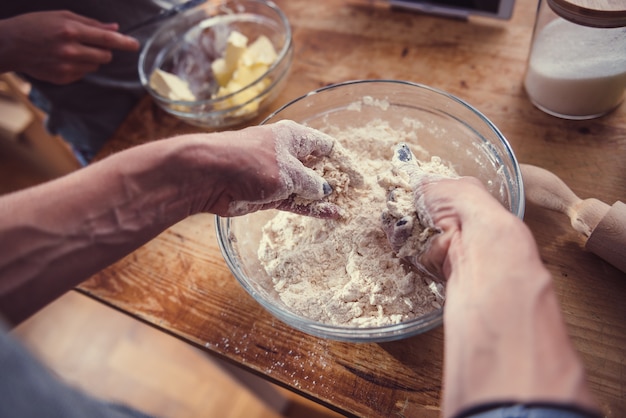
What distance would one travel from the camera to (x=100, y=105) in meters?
1.52

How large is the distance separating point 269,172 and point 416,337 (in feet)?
1.42

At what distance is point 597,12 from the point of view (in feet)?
2.89

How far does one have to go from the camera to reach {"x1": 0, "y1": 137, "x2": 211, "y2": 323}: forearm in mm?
655

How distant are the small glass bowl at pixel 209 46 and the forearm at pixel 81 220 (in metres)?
0.57

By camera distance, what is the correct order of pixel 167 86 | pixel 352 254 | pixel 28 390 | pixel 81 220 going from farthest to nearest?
pixel 167 86
pixel 352 254
pixel 81 220
pixel 28 390

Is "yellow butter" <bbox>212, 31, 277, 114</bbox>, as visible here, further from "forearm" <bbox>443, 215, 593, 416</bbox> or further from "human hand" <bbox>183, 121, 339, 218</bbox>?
"forearm" <bbox>443, 215, 593, 416</bbox>

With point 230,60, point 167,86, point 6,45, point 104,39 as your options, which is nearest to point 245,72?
point 230,60

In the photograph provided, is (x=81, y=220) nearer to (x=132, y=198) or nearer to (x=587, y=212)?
(x=132, y=198)

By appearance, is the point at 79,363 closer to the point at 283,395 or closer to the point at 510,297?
the point at 283,395

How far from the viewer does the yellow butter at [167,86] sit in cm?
133

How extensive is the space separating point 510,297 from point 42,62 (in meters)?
1.25

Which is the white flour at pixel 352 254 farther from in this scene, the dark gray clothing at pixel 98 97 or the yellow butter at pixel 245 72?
the dark gray clothing at pixel 98 97

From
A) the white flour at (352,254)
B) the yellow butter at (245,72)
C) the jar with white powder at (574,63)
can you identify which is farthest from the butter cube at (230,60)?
the jar with white powder at (574,63)

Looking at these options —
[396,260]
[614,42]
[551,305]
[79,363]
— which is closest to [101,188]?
[396,260]
